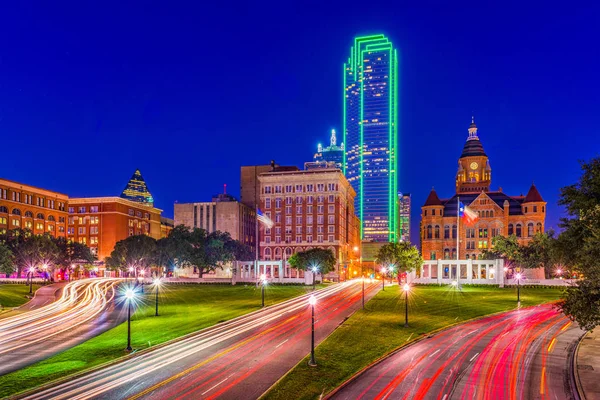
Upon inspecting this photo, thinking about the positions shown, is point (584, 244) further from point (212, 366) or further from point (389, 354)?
point (212, 366)

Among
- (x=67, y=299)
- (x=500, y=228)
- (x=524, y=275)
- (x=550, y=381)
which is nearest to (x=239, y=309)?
(x=67, y=299)

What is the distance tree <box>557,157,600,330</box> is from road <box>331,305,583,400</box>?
5175 mm

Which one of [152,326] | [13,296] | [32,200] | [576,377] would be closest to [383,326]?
[576,377]

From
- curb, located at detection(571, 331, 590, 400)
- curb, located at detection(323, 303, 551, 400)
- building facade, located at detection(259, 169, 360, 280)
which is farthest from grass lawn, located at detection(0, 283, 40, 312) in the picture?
building facade, located at detection(259, 169, 360, 280)

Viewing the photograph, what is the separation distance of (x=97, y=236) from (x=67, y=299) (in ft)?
325

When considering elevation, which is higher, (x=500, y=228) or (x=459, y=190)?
(x=459, y=190)

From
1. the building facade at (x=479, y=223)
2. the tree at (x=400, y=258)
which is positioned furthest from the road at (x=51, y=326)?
the building facade at (x=479, y=223)

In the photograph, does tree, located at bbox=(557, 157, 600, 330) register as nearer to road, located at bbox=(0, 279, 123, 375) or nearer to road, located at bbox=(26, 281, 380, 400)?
road, located at bbox=(26, 281, 380, 400)

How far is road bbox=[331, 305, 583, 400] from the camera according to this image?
3002 cm

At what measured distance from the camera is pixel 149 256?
126312 mm

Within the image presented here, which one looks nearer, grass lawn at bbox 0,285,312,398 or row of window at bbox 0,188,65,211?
grass lawn at bbox 0,285,312,398

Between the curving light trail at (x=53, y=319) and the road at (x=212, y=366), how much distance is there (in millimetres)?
14798

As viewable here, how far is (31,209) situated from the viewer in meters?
149

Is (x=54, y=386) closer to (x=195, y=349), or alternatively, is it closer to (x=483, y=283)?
(x=195, y=349)
